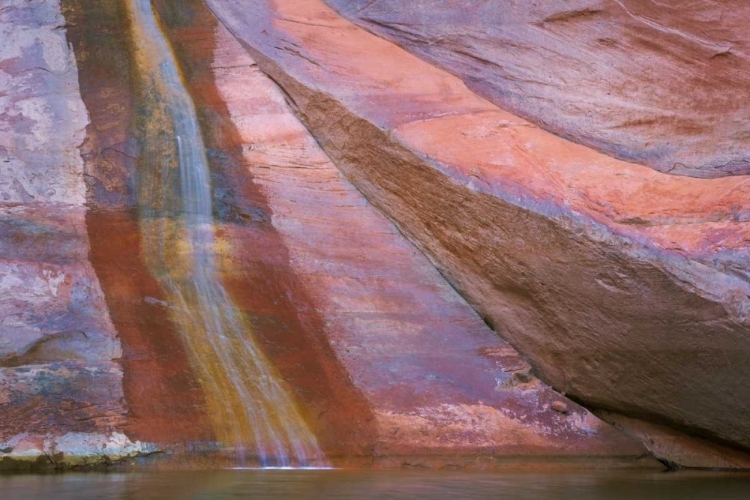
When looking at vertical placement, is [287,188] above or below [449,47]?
below

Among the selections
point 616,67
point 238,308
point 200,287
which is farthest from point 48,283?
point 616,67

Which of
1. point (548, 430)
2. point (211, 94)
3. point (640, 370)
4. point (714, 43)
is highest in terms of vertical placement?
point (714, 43)

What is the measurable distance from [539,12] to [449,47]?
2.76 feet

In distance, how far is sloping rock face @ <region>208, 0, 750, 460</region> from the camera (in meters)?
5.35

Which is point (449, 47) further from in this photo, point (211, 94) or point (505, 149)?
point (211, 94)

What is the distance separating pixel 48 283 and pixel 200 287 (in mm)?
1065

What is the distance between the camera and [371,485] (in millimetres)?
4570

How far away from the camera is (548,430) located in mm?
5848

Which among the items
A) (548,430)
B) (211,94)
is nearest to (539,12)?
(211,94)

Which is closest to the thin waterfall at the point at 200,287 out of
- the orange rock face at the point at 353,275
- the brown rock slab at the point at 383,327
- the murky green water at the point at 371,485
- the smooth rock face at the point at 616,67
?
the orange rock face at the point at 353,275

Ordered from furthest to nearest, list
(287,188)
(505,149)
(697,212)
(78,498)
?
(287,188) < (505,149) < (697,212) < (78,498)

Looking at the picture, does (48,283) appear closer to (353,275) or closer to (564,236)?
(353,275)

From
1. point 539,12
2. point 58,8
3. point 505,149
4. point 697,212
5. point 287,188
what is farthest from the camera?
point 58,8

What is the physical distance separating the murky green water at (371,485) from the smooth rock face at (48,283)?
45cm
